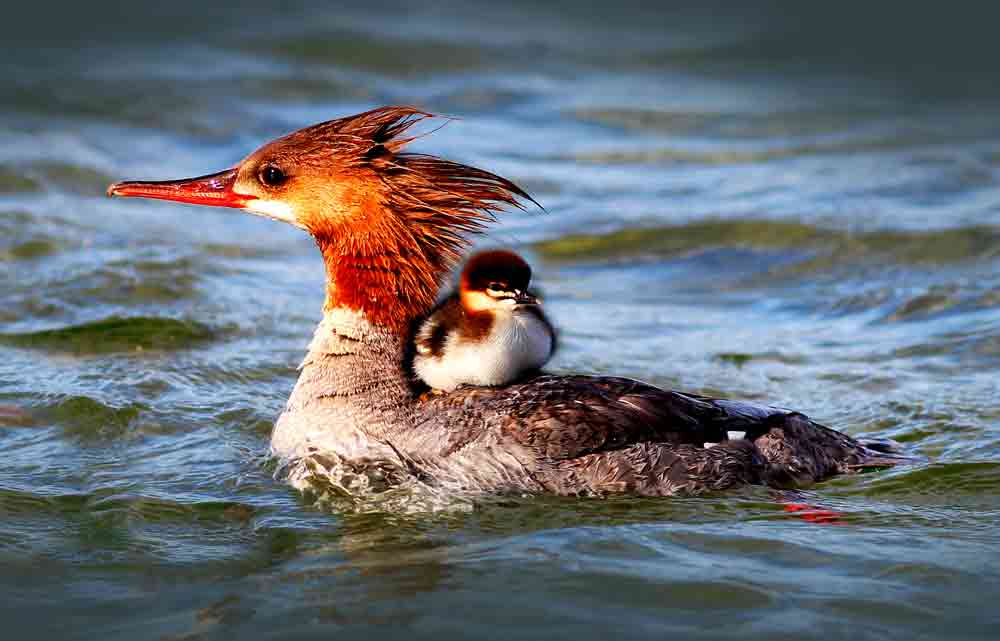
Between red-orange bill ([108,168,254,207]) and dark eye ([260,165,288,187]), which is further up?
dark eye ([260,165,288,187])

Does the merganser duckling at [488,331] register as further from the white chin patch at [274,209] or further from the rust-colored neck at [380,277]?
the white chin patch at [274,209]

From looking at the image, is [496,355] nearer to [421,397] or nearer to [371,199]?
[421,397]

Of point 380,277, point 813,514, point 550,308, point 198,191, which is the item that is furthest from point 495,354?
point 550,308

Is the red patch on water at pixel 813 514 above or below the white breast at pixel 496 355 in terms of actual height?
below

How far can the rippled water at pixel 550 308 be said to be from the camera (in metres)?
5.61

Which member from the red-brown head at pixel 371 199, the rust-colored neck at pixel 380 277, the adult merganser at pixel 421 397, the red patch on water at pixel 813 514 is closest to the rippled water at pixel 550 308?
the red patch on water at pixel 813 514

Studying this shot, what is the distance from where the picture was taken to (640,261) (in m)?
11.9

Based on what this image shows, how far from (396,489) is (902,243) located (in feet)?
21.2

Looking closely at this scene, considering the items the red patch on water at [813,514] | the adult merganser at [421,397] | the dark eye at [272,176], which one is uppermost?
the dark eye at [272,176]

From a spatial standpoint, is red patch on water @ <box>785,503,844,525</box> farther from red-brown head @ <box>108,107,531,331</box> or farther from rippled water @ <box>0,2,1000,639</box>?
red-brown head @ <box>108,107,531,331</box>

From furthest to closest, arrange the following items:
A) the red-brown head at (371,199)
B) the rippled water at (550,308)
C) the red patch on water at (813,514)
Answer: the red-brown head at (371,199), the red patch on water at (813,514), the rippled water at (550,308)

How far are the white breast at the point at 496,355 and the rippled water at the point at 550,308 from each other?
0.65 meters

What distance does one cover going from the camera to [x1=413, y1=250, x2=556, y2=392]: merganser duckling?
6680 mm

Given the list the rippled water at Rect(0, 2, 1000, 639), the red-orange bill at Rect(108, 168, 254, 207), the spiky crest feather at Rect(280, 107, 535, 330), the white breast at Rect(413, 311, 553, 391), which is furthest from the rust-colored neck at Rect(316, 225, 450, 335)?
the rippled water at Rect(0, 2, 1000, 639)
